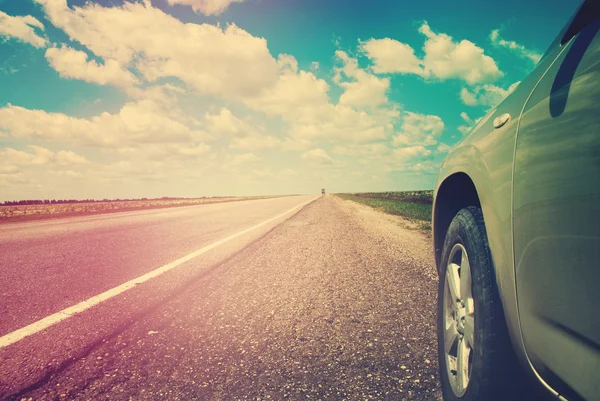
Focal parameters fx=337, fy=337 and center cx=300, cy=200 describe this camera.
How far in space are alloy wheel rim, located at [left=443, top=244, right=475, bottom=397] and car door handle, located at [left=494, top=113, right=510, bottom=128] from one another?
66 centimetres

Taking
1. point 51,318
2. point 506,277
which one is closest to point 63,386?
point 51,318

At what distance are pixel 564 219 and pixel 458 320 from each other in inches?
38.9

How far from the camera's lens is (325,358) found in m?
2.18

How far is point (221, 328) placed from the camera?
2678 millimetres

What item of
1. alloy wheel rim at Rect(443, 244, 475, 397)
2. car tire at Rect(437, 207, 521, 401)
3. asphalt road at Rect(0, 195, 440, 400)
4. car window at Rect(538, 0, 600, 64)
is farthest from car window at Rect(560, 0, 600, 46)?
asphalt road at Rect(0, 195, 440, 400)

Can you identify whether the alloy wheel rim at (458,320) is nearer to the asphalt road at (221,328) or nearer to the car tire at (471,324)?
the car tire at (471,324)

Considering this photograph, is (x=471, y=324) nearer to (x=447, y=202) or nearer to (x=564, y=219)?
(x=564, y=219)

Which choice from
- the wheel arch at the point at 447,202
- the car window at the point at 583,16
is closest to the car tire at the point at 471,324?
the wheel arch at the point at 447,202

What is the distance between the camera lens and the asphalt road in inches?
74.2

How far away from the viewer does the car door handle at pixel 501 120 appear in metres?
1.57

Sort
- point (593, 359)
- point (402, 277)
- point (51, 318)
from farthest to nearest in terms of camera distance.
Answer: point (402, 277) → point (51, 318) → point (593, 359)

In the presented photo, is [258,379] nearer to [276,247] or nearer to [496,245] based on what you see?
[496,245]

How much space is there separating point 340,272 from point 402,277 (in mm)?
781

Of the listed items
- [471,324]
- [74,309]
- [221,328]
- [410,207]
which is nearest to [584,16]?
[471,324]
